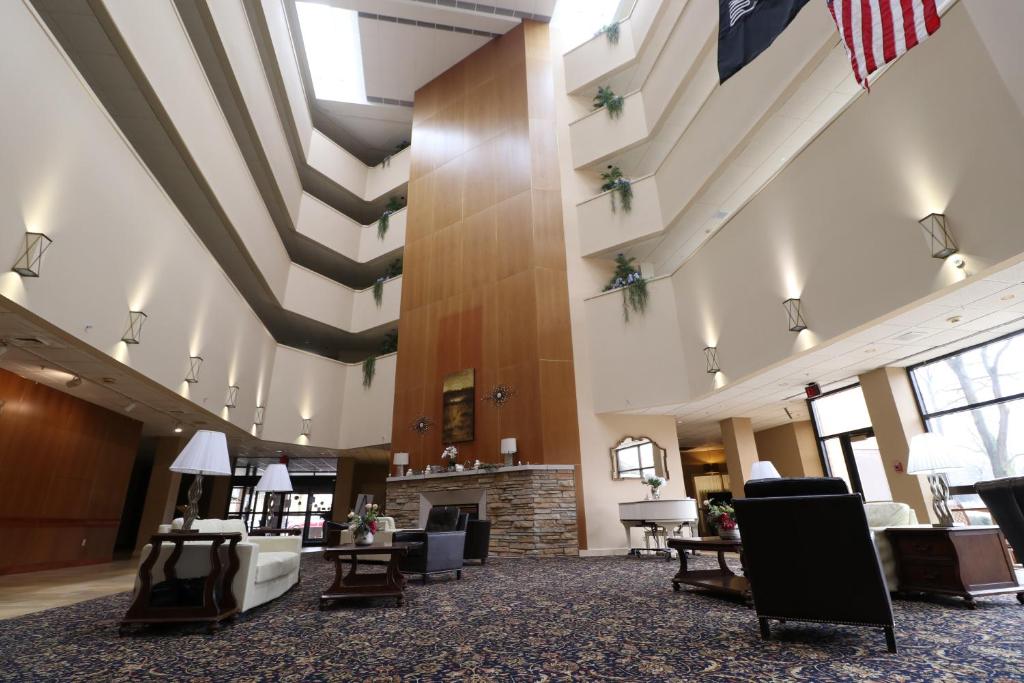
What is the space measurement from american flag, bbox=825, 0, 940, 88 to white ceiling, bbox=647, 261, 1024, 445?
Result: 2.14 metres

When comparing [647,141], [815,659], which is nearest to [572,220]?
[647,141]

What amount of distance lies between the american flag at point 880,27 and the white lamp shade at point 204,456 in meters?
5.26

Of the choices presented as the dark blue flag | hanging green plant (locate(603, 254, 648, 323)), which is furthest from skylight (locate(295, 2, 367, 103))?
the dark blue flag

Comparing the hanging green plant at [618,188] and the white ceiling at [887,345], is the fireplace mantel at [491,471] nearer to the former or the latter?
the white ceiling at [887,345]

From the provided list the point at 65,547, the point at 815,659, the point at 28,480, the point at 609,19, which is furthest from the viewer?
the point at 609,19

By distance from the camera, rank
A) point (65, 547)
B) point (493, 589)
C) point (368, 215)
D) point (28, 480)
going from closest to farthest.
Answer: point (493, 589) < point (28, 480) < point (65, 547) < point (368, 215)

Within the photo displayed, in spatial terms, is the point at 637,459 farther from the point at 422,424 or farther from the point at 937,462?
the point at 937,462

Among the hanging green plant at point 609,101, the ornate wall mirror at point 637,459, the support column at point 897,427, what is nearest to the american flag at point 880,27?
the support column at point 897,427

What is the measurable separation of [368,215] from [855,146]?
13103 millimetres

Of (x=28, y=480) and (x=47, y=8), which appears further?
(x=28, y=480)

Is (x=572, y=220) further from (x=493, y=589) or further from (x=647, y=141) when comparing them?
(x=493, y=589)

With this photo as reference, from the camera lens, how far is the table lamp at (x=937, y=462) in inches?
157

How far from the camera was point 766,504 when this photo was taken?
111 inches

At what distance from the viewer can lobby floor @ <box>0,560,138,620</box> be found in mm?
4301
